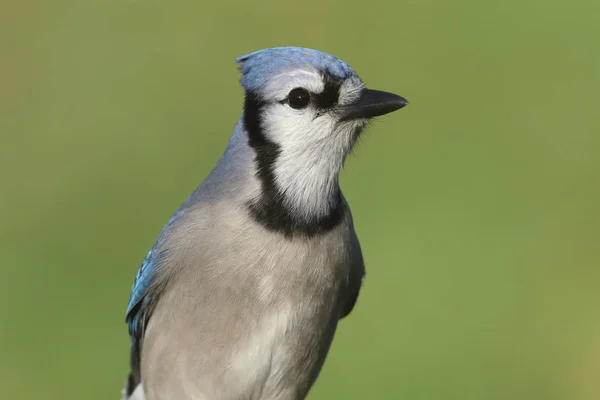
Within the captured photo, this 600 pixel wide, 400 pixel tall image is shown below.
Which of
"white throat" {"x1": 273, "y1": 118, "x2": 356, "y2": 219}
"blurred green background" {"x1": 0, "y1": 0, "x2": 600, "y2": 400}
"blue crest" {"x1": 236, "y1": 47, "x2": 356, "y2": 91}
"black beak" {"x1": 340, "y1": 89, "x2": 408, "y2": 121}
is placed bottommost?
"blurred green background" {"x1": 0, "y1": 0, "x2": 600, "y2": 400}

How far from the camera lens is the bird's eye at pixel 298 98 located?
2.62 meters

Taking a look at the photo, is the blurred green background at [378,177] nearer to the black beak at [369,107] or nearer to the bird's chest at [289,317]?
the bird's chest at [289,317]

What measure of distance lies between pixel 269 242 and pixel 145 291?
0.44 meters

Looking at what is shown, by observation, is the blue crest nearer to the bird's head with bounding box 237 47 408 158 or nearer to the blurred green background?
the bird's head with bounding box 237 47 408 158

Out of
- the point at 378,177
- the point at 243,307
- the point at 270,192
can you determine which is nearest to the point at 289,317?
the point at 243,307

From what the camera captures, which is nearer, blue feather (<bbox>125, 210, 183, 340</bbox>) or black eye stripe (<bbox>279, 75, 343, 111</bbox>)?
black eye stripe (<bbox>279, 75, 343, 111</bbox>)

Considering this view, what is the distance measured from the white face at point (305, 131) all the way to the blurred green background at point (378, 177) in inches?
56.4

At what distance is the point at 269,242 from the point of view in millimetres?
2662

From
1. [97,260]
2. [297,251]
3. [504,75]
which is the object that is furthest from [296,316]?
[504,75]

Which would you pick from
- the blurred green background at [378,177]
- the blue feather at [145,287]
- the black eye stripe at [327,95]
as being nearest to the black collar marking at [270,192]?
the black eye stripe at [327,95]

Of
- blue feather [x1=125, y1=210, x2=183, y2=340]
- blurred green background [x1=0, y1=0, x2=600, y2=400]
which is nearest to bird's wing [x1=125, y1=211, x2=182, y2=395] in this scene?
blue feather [x1=125, y1=210, x2=183, y2=340]

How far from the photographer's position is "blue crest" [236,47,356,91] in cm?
261

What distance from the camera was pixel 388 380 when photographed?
13.0 feet

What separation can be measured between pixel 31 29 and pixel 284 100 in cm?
352
